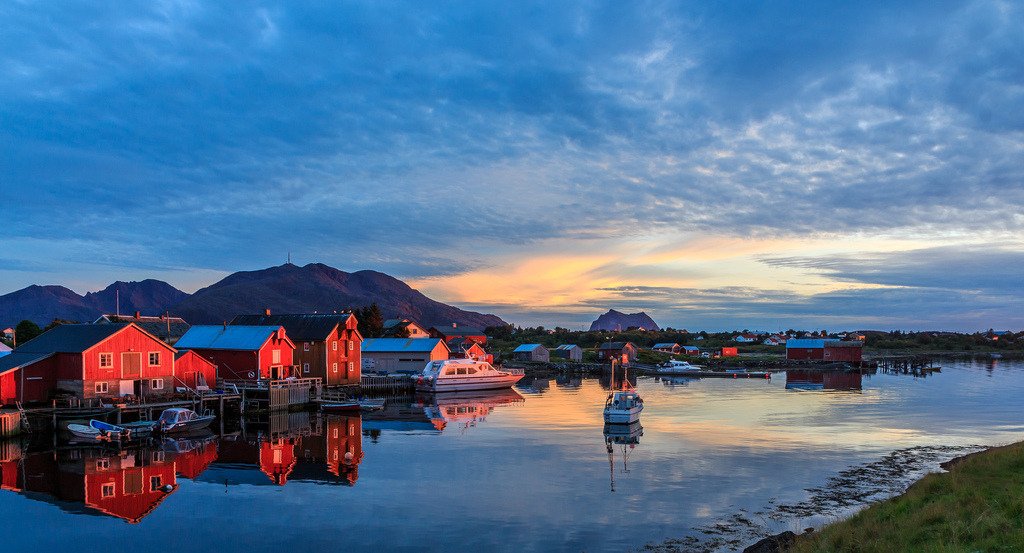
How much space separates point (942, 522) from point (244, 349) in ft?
166

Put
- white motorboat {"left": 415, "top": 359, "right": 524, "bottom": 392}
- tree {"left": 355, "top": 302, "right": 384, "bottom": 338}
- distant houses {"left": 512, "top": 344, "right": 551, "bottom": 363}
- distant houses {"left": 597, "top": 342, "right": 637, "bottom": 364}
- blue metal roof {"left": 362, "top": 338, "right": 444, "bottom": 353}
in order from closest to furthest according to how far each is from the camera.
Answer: white motorboat {"left": 415, "top": 359, "right": 524, "bottom": 392} < blue metal roof {"left": 362, "top": 338, "right": 444, "bottom": 353} < tree {"left": 355, "top": 302, "right": 384, "bottom": 338} < distant houses {"left": 512, "top": 344, "right": 551, "bottom": 363} < distant houses {"left": 597, "top": 342, "right": 637, "bottom": 364}

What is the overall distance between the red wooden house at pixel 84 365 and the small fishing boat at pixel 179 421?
184 inches

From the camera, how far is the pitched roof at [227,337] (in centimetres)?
5728

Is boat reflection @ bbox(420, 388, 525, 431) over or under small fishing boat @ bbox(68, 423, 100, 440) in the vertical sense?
under

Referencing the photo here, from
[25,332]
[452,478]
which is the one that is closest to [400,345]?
[25,332]

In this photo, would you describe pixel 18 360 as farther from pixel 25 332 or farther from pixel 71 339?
pixel 25 332

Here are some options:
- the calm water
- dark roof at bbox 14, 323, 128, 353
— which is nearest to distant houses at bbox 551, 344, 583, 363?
the calm water

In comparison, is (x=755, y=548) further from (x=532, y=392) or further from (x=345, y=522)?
(x=532, y=392)

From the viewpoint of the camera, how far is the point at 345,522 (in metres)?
23.5

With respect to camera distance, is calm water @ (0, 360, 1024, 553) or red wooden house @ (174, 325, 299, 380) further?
red wooden house @ (174, 325, 299, 380)

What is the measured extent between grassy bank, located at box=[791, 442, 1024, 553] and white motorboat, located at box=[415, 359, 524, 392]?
51.4 metres

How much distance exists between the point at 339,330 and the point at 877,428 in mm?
45209

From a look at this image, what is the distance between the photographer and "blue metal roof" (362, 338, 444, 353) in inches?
3189

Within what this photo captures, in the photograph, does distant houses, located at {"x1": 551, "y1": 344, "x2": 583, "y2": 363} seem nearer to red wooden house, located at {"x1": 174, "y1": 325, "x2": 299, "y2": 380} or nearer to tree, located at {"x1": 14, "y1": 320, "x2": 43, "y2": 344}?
red wooden house, located at {"x1": 174, "y1": 325, "x2": 299, "y2": 380}
